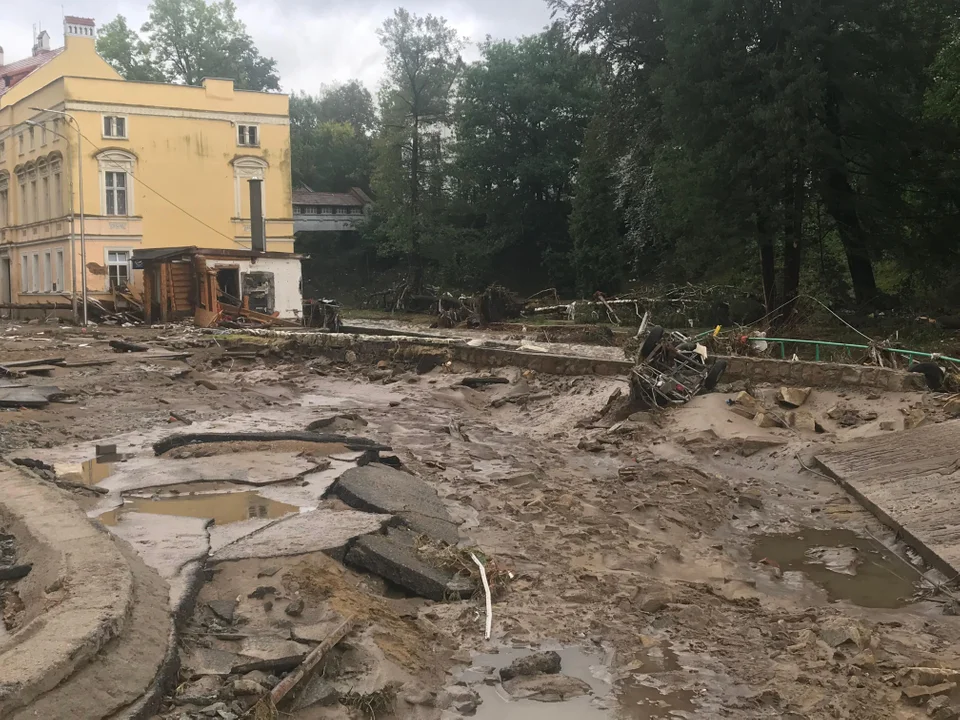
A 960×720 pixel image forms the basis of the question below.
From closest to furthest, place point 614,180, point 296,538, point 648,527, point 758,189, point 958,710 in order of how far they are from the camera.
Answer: point 958,710 → point 296,538 → point 648,527 → point 758,189 → point 614,180

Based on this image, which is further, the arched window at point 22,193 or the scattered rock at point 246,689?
the arched window at point 22,193

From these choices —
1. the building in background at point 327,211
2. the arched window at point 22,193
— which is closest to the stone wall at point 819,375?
the arched window at point 22,193

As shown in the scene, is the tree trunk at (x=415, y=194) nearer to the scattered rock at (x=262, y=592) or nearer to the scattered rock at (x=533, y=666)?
the scattered rock at (x=262, y=592)

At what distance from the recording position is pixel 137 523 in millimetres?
7230

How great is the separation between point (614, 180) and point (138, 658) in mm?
37994

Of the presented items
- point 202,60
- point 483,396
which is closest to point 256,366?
point 483,396

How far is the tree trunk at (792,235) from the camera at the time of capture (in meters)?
20.3

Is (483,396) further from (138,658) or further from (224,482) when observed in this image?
(138,658)

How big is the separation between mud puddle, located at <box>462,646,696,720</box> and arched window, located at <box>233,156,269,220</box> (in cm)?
4110

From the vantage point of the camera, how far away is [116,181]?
41.0 m

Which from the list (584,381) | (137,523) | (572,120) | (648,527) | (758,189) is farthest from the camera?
(572,120)

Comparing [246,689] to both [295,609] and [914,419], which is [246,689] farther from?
[914,419]

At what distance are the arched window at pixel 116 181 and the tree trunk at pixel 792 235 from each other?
1187 inches

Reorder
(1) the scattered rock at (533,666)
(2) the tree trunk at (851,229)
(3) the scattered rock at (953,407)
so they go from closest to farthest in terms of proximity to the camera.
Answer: (1) the scattered rock at (533,666) < (3) the scattered rock at (953,407) < (2) the tree trunk at (851,229)
